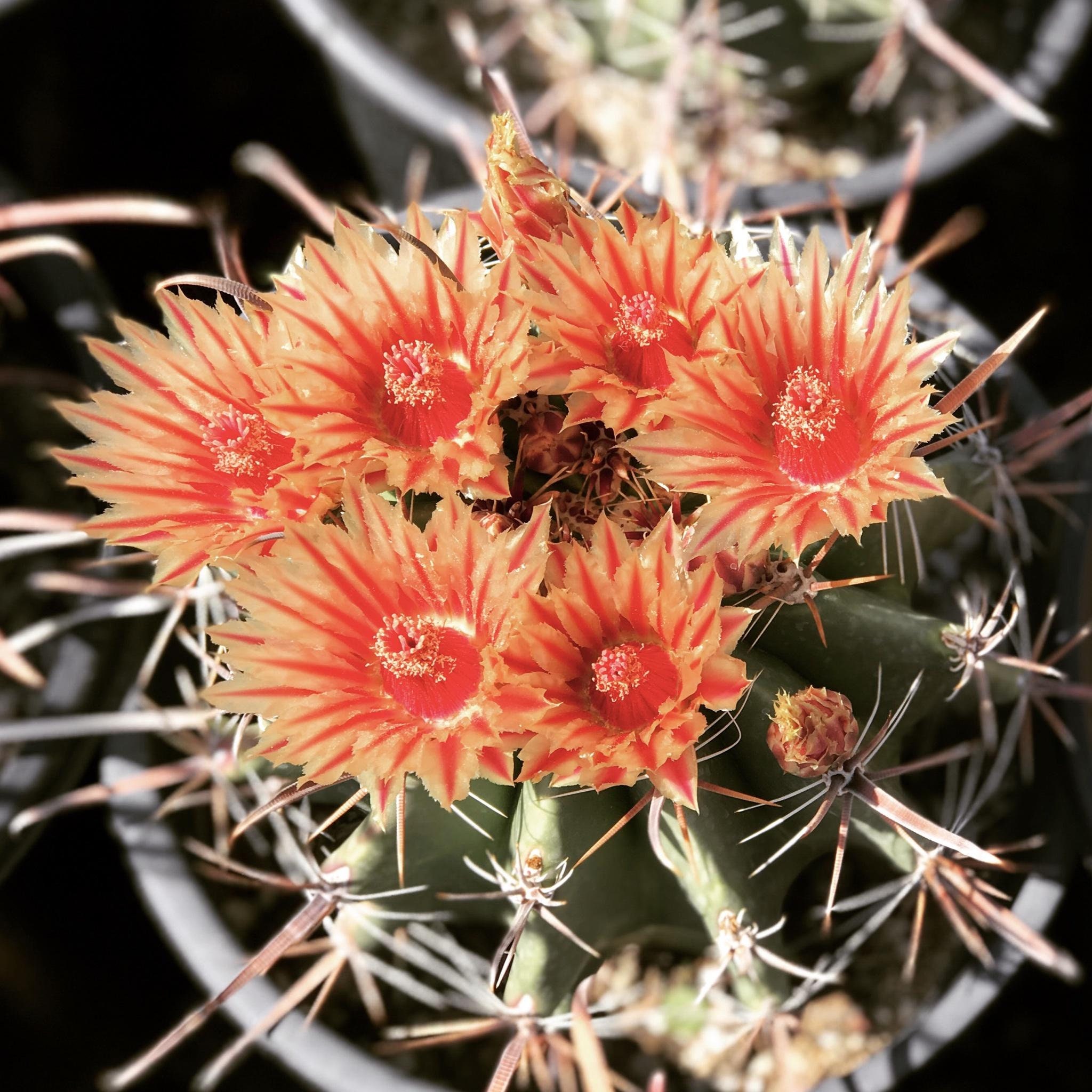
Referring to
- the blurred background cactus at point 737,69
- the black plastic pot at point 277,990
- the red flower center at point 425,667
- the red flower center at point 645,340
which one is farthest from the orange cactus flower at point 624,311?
the blurred background cactus at point 737,69

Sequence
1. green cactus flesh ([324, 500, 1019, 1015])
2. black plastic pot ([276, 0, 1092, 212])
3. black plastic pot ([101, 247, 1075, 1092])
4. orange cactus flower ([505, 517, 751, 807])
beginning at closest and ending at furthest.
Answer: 1. orange cactus flower ([505, 517, 751, 807])
2. green cactus flesh ([324, 500, 1019, 1015])
3. black plastic pot ([101, 247, 1075, 1092])
4. black plastic pot ([276, 0, 1092, 212])

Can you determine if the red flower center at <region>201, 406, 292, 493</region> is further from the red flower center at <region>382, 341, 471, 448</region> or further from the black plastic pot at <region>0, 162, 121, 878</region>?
the black plastic pot at <region>0, 162, 121, 878</region>

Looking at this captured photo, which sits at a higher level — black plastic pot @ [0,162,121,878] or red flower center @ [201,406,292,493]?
red flower center @ [201,406,292,493]

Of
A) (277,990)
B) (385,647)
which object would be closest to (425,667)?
(385,647)

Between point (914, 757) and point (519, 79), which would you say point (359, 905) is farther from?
point (519, 79)

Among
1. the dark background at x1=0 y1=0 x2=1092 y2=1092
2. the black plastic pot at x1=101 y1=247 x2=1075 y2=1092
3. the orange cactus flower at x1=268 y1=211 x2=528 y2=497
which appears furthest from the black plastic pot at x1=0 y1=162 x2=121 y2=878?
the orange cactus flower at x1=268 y1=211 x2=528 y2=497

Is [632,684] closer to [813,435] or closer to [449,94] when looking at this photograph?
[813,435]
